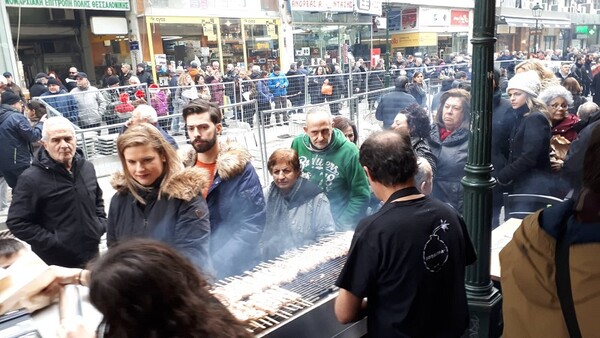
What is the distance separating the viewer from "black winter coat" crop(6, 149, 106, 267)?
3.37m

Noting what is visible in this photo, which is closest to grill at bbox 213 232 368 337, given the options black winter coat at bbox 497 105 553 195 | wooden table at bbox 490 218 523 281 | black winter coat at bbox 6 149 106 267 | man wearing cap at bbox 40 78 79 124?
wooden table at bbox 490 218 523 281

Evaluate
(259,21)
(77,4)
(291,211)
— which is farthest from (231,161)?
(259,21)

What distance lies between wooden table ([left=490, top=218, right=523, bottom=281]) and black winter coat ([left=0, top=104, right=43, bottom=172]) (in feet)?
19.5

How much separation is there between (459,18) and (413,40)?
5.35m

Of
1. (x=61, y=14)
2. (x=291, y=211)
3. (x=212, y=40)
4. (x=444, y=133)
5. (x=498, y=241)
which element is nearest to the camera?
(x=291, y=211)

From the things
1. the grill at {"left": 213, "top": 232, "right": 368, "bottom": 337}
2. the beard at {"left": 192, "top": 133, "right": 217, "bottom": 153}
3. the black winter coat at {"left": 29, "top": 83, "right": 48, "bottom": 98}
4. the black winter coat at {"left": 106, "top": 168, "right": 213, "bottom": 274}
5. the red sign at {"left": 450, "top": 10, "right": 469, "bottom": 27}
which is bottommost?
the grill at {"left": 213, "top": 232, "right": 368, "bottom": 337}

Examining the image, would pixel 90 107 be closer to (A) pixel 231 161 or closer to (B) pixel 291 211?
(A) pixel 231 161

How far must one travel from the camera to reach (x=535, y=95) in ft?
14.6

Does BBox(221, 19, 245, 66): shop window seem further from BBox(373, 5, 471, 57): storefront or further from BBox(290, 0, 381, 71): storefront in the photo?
BBox(373, 5, 471, 57): storefront

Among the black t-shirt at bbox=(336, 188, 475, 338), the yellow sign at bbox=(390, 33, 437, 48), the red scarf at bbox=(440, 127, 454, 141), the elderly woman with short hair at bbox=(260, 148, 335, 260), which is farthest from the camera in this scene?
the yellow sign at bbox=(390, 33, 437, 48)

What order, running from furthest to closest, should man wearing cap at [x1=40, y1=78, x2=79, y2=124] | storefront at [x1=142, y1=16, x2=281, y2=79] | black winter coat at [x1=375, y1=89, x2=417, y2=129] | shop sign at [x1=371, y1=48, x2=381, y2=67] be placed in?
shop sign at [x1=371, y1=48, x2=381, y2=67]
storefront at [x1=142, y1=16, x2=281, y2=79]
man wearing cap at [x1=40, y1=78, x2=79, y2=124]
black winter coat at [x1=375, y1=89, x2=417, y2=129]

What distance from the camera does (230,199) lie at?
3.04m

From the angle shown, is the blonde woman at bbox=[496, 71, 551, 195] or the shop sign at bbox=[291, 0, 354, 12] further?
the shop sign at bbox=[291, 0, 354, 12]

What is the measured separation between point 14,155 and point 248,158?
4788 mm
